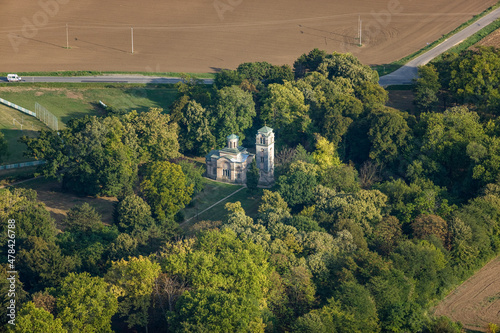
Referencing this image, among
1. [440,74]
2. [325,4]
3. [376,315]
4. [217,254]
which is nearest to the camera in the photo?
[376,315]


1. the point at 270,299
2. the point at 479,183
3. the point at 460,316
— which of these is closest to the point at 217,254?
the point at 270,299

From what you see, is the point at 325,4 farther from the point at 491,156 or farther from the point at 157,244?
the point at 157,244

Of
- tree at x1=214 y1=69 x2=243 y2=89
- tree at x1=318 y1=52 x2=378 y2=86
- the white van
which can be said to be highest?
tree at x1=318 y1=52 x2=378 y2=86

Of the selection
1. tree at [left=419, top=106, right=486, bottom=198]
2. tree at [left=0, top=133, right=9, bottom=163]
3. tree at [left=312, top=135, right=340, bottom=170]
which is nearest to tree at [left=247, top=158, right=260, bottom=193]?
tree at [left=312, top=135, right=340, bottom=170]

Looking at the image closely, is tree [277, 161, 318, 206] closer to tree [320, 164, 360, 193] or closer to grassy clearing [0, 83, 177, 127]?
tree [320, 164, 360, 193]

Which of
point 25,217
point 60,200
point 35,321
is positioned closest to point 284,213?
point 25,217

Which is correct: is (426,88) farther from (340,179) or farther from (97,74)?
(97,74)

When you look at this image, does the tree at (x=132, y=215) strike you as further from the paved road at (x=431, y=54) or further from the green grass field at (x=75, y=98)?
the paved road at (x=431, y=54)
